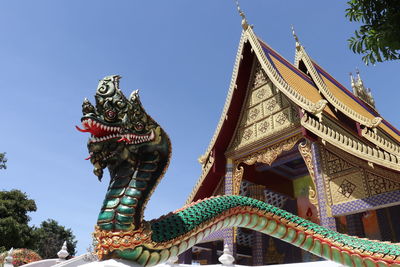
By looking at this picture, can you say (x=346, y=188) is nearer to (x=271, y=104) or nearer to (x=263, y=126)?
(x=263, y=126)

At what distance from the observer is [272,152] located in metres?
7.91

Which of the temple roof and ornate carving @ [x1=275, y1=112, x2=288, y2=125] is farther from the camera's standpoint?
ornate carving @ [x1=275, y1=112, x2=288, y2=125]

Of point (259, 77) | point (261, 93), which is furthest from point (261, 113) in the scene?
point (259, 77)

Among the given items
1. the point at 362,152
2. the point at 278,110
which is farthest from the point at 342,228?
the point at 278,110

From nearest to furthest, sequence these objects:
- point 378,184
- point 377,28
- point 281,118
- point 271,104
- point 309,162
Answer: point 377,28 < point 378,184 < point 309,162 < point 281,118 < point 271,104

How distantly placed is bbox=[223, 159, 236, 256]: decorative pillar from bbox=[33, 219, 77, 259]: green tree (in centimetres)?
2313

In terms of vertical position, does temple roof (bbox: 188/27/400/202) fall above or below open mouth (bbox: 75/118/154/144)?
above

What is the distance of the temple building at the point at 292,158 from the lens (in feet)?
20.4

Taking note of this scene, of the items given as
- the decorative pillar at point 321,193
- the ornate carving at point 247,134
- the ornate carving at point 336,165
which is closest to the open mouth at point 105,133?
the decorative pillar at point 321,193

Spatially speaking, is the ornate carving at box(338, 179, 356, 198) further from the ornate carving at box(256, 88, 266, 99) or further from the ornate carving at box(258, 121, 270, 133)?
the ornate carving at box(256, 88, 266, 99)

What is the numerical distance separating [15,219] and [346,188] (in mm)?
16327

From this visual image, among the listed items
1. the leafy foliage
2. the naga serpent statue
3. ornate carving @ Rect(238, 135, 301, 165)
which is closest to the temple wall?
ornate carving @ Rect(238, 135, 301, 165)

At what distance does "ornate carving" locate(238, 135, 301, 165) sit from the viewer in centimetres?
757

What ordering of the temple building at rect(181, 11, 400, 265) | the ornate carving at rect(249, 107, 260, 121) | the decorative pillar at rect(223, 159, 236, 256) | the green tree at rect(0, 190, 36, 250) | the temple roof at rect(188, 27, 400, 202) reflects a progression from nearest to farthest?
1. the temple building at rect(181, 11, 400, 265)
2. the temple roof at rect(188, 27, 400, 202)
3. the decorative pillar at rect(223, 159, 236, 256)
4. the ornate carving at rect(249, 107, 260, 121)
5. the green tree at rect(0, 190, 36, 250)
